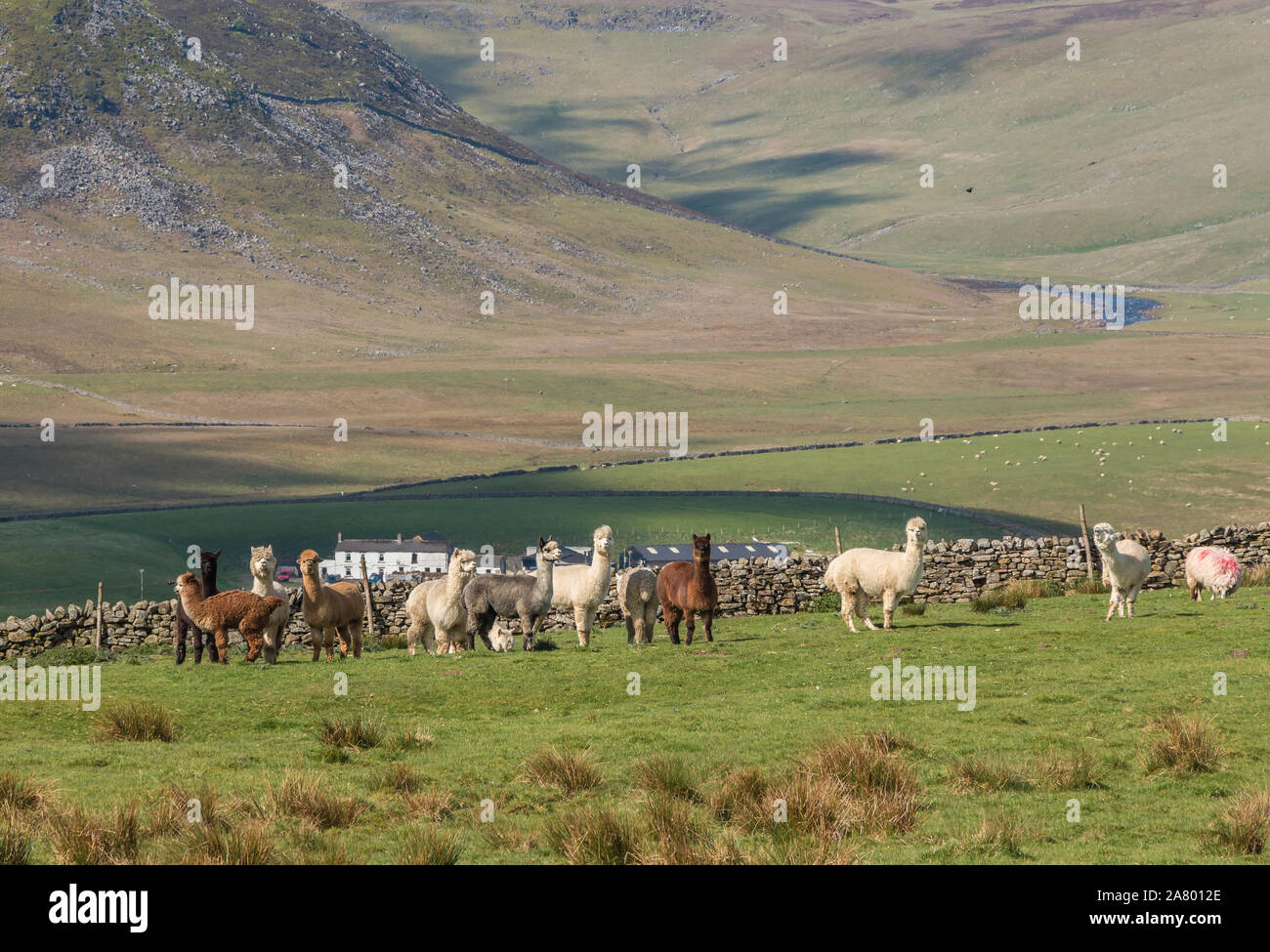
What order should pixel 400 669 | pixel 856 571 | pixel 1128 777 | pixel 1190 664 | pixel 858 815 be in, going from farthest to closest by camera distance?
pixel 856 571 → pixel 400 669 → pixel 1190 664 → pixel 1128 777 → pixel 858 815

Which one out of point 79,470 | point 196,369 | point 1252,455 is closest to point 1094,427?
point 1252,455

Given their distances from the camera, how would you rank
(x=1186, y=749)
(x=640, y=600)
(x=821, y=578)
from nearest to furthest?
(x=1186, y=749) → (x=640, y=600) → (x=821, y=578)

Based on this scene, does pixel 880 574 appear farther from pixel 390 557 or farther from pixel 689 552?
pixel 390 557

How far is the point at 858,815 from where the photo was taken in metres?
14.9

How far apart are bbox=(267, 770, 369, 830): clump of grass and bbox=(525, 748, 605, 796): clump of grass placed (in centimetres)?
201

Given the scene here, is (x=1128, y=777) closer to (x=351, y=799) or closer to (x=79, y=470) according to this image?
(x=351, y=799)

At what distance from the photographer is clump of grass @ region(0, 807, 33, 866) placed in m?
13.1

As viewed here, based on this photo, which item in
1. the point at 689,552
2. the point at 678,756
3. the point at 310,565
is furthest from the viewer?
the point at 689,552

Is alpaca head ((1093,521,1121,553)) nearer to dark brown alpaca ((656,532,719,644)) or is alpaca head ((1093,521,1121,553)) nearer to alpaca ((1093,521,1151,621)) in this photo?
alpaca ((1093,521,1151,621))

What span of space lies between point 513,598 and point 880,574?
6.58 meters

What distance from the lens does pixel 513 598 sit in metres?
→ 27.7

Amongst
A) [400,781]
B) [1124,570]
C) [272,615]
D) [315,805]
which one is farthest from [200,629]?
[1124,570]

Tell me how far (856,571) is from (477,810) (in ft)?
45.8

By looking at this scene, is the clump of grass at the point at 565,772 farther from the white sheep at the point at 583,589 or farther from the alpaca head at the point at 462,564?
the white sheep at the point at 583,589
